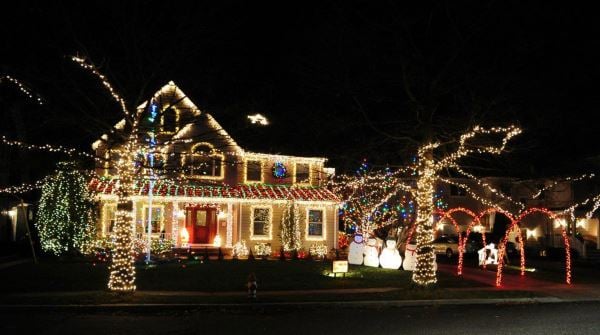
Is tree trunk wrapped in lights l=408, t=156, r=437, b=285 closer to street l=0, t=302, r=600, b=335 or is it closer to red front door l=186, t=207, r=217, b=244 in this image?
street l=0, t=302, r=600, b=335

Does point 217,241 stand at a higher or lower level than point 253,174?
lower

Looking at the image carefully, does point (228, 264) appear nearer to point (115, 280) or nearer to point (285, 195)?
point (285, 195)

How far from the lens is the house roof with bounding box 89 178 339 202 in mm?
24531

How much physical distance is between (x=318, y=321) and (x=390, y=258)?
1168 cm

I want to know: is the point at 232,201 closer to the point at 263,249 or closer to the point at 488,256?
the point at 263,249

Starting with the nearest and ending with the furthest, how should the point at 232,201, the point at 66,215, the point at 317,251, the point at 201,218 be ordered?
the point at 66,215
the point at 232,201
the point at 317,251
the point at 201,218

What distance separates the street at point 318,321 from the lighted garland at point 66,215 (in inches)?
414

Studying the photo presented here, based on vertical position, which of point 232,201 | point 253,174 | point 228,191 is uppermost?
point 253,174

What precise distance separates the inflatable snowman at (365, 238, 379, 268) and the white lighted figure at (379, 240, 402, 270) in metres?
0.38

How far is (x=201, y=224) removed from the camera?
27.1m

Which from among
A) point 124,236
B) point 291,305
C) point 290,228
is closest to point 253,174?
point 290,228

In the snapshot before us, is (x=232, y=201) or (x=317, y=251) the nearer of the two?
(x=232, y=201)

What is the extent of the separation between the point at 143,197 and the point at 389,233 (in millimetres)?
13302

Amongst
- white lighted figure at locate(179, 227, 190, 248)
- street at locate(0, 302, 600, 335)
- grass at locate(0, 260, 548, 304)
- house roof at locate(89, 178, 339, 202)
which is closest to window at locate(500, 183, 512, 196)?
house roof at locate(89, 178, 339, 202)
